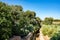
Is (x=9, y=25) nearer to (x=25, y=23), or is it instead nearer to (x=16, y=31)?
(x=16, y=31)

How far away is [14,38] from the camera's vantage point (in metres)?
15.0

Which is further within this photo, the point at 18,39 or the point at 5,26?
the point at 18,39

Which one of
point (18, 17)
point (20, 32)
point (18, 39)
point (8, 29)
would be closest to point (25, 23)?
point (18, 17)

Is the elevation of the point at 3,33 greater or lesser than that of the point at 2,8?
lesser

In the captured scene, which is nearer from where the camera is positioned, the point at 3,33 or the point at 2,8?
the point at 3,33

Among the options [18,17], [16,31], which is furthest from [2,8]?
[18,17]

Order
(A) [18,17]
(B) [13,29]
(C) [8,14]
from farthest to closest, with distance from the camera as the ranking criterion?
1. (A) [18,17]
2. (B) [13,29]
3. (C) [8,14]

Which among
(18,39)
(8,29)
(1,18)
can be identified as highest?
(1,18)

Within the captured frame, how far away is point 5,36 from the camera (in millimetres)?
13617

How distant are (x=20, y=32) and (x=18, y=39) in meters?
1.87

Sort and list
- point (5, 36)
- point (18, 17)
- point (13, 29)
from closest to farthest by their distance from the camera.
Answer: point (5, 36)
point (13, 29)
point (18, 17)

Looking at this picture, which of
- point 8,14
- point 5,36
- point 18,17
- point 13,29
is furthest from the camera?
point 18,17

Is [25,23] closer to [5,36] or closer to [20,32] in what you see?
[20,32]

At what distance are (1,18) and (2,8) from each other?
1.24 meters
